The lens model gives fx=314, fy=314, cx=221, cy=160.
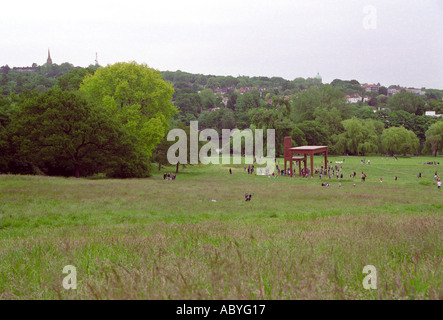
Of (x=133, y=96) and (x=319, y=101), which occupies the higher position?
(x=319, y=101)

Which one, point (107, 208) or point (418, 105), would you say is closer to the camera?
point (107, 208)

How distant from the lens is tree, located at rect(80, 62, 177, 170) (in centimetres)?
4266

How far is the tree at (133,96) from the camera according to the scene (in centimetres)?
4266

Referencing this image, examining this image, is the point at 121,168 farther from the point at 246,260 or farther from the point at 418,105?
the point at 418,105

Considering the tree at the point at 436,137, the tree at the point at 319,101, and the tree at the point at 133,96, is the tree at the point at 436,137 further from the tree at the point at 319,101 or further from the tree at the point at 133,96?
the tree at the point at 133,96

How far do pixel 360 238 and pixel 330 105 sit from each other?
12657cm

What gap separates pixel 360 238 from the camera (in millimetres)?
5688

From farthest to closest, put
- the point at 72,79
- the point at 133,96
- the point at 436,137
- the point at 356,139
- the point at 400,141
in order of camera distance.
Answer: the point at 356,139 → the point at 400,141 → the point at 436,137 → the point at 72,79 → the point at 133,96

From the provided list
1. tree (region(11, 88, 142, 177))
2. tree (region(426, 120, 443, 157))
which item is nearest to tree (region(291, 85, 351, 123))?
tree (region(426, 120, 443, 157))

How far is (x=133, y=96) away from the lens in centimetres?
4372

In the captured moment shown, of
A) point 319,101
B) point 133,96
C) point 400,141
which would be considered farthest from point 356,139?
point 133,96

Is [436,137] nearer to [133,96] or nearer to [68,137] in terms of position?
[133,96]

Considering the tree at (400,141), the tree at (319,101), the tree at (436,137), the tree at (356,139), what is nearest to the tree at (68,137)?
the tree at (356,139)
